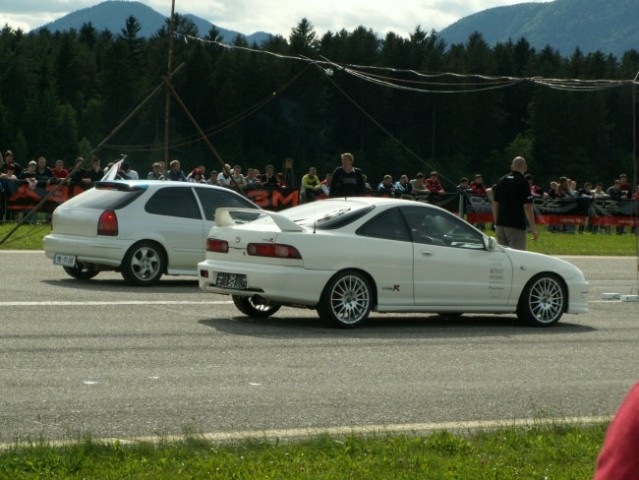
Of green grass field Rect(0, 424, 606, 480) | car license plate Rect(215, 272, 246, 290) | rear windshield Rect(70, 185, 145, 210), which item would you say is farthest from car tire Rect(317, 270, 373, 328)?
green grass field Rect(0, 424, 606, 480)

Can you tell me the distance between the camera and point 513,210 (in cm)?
1759

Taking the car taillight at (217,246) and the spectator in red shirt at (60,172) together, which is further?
the spectator in red shirt at (60,172)

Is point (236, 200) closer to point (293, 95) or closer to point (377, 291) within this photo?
point (377, 291)

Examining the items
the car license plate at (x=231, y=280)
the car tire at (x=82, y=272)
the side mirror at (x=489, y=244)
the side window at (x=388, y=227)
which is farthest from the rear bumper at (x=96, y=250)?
the side mirror at (x=489, y=244)

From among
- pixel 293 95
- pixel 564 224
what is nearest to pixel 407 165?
pixel 293 95

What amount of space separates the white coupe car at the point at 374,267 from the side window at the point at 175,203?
13.2 feet

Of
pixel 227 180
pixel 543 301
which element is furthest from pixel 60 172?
pixel 543 301

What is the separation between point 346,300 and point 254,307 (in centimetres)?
132

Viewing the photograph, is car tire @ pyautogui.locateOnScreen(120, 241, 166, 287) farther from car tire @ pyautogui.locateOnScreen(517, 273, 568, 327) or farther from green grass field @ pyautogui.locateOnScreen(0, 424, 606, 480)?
green grass field @ pyautogui.locateOnScreen(0, 424, 606, 480)

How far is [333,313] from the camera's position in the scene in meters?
13.3

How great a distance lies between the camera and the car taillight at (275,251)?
43.3ft

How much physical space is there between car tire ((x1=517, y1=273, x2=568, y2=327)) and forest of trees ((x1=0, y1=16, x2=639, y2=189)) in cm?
12036

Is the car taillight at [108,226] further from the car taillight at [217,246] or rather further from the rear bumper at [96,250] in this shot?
the car taillight at [217,246]

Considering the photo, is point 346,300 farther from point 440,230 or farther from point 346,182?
point 346,182
